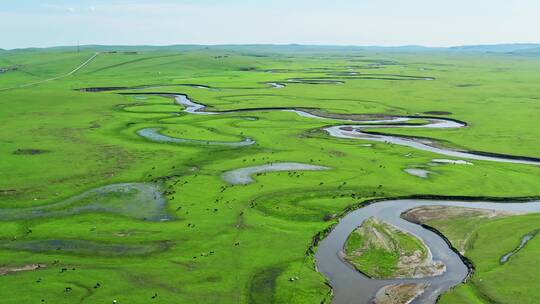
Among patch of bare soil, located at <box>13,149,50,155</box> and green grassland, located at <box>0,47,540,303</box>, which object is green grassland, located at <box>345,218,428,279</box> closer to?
green grassland, located at <box>0,47,540,303</box>

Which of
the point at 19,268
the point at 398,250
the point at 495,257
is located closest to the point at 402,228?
the point at 398,250

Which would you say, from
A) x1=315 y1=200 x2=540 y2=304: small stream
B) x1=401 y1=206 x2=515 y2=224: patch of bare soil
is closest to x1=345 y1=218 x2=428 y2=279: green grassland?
Result: x1=315 y1=200 x2=540 y2=304: small stream

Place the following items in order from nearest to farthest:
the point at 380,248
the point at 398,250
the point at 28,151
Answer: the point at 398,250
the point at 380,248
the point at 28,151

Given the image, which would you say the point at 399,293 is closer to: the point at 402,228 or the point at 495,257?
the point at 495,257

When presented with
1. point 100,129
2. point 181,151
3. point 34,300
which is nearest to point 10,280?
point 34,300

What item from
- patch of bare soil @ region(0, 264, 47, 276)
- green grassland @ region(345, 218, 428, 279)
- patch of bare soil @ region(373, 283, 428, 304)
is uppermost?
green grassland @ region(345, 218, 428, 279)

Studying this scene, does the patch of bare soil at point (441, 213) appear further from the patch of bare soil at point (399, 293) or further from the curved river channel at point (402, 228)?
the patch of bare soil at point (399, 293)

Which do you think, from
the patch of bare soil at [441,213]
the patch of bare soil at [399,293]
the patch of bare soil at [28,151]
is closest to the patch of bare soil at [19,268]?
the patch of bare soil at [399,293]
